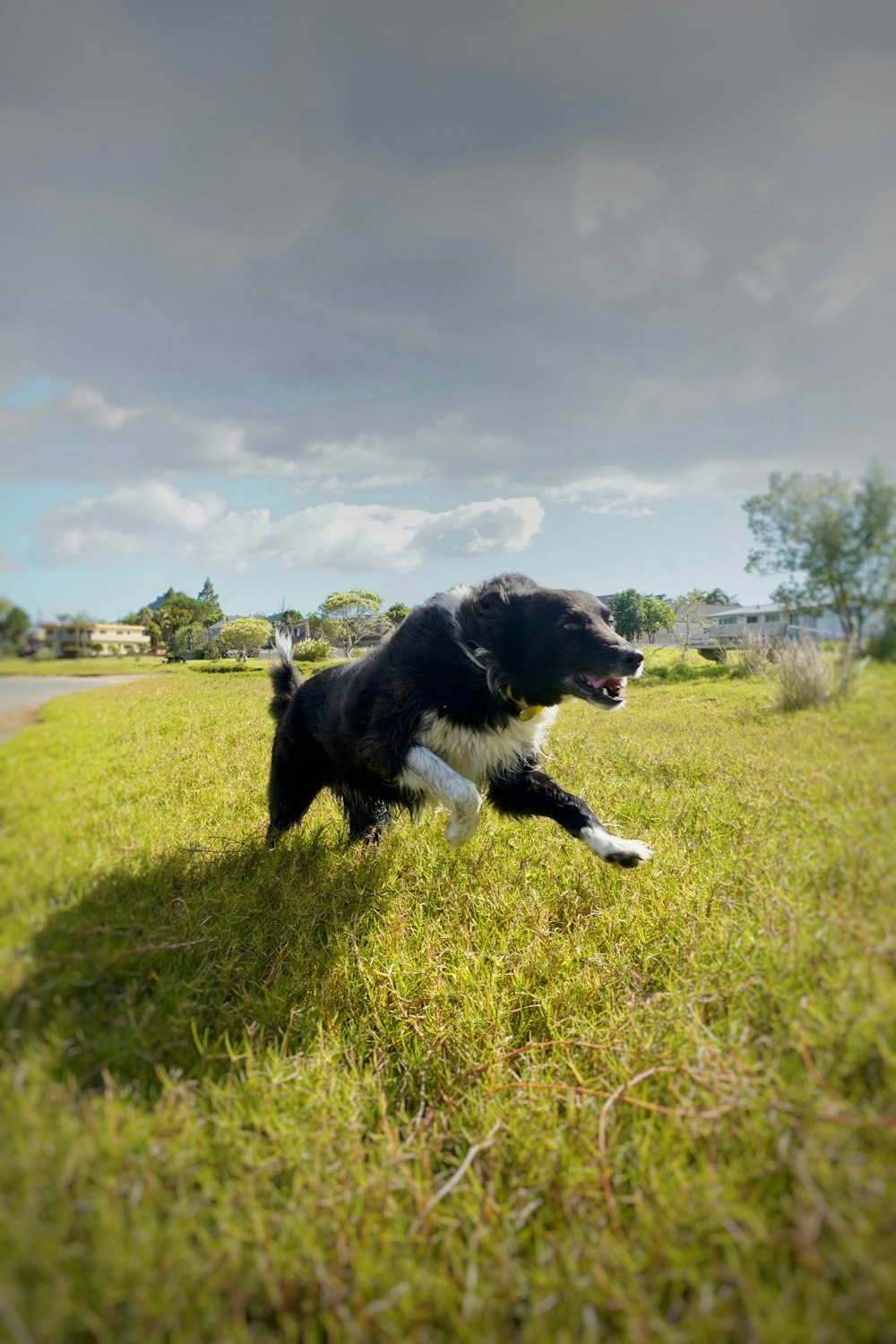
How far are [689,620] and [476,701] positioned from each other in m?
1.42

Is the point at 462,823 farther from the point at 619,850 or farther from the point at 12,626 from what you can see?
the point at 12,626

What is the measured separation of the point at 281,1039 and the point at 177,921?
2.45 ft

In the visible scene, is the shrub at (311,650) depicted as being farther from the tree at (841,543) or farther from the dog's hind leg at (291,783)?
the tree at (841,543)

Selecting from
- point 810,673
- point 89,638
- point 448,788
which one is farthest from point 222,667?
point 810,673

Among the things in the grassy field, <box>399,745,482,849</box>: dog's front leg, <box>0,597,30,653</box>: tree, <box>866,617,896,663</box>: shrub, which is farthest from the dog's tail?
<box>866,617,896,663</box>: shrub

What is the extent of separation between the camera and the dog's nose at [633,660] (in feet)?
10.6

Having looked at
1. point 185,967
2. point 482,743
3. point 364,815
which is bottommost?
point 364,815

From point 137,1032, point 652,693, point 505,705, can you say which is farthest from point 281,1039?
point 652,693

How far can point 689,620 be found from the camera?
10.6 ft

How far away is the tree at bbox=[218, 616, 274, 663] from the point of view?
3650mm

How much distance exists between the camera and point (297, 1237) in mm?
1569

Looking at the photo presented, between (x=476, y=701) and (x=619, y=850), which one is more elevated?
(x=476, y=701)

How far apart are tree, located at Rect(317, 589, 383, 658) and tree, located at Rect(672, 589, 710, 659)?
6.17 feet

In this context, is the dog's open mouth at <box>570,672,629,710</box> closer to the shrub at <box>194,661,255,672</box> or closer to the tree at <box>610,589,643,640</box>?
the tree at <box>610,589,643,640</box>
